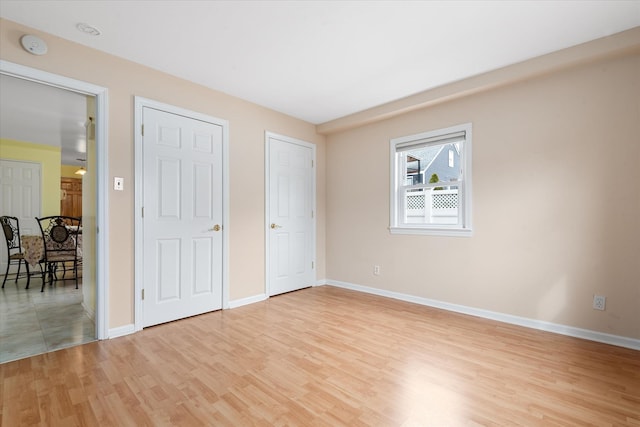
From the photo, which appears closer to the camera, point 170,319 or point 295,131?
point 170,319

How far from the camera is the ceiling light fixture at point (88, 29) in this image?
2.22m

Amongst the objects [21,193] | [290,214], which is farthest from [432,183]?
[21,193]

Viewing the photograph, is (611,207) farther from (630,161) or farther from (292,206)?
(292,206)

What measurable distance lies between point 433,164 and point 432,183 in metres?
0.24

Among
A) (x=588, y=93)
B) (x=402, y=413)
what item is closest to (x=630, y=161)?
(x=588, y=93)

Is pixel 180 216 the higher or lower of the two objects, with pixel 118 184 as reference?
lower

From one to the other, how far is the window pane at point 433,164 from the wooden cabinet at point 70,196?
856cm

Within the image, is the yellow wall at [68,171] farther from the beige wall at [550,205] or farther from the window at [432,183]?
the beige wall at [550,205]

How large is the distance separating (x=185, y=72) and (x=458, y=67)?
107 inches

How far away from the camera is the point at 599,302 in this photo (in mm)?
2523

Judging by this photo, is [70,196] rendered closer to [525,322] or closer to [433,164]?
[433,164]

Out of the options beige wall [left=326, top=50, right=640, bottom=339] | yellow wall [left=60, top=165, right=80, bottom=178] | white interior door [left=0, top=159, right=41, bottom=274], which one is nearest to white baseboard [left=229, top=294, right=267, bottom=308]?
beige wall [left=326, top=50, right=640, bottom=339]

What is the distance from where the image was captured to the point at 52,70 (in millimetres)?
2342

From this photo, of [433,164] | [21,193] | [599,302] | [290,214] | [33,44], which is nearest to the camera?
[33,44]
